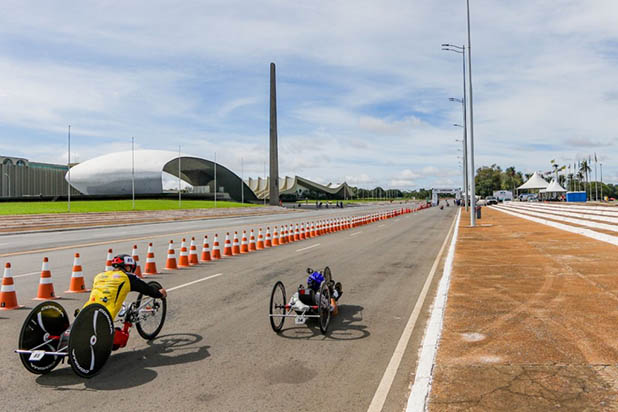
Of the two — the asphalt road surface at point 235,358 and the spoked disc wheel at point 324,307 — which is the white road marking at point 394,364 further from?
the spoked disc wheel at point 324,307

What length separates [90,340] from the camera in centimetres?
526

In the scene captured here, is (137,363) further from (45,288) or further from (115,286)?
(45,288)

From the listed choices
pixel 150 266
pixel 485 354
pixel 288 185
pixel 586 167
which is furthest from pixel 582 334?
pixel 586 167

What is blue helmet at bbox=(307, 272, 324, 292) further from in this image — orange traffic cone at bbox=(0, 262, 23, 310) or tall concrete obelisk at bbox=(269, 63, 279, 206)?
tall concrete obelisk at bbox=(269, 63, 279, 206)

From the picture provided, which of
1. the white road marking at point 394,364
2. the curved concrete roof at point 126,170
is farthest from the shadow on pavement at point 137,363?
the curved concrete roof at point 126,170

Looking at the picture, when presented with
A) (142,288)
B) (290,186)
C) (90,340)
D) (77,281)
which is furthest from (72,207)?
(290,186)

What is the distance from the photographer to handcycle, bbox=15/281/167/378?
5109 millimetres

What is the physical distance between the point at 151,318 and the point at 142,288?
2.62 feet

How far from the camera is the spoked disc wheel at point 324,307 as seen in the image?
686cm

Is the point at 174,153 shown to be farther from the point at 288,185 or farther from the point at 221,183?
the point at 288,185

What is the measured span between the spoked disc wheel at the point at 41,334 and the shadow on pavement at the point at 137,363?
146mm

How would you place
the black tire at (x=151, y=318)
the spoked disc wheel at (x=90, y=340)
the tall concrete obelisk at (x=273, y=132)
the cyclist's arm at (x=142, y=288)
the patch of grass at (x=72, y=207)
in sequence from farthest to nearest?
the tall concrete obelisk at (x=273, y=132)
the patch of grass at (x=72, y=207)
the black tire at (x=151, y=318)
the cyclist's arm at (x=142, y=288)
the spoked disc wheel at (x=90, y=340)

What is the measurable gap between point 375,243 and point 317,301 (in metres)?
14.4

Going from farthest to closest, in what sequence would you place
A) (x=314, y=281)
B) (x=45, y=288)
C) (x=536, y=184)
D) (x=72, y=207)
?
(x=536, y=184) < (x=72, y=207) < (x=45, y=288) < (x=314, y=281)
